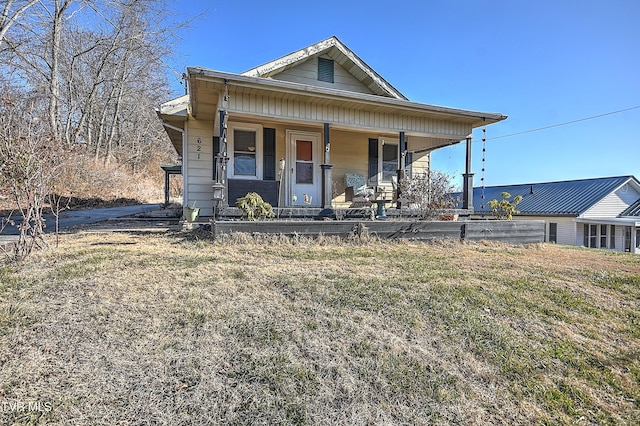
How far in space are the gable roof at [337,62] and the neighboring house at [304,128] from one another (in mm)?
27

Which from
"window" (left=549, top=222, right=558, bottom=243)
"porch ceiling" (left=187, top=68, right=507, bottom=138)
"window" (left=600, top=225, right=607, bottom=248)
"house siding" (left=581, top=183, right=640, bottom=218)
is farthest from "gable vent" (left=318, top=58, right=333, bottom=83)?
"window" (left=600, top=225, right=607, bottom=248)

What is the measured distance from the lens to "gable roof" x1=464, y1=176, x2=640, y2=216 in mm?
21578

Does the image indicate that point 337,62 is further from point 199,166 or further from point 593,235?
point 593,235

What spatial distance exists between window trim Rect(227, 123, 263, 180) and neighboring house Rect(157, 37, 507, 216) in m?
0.03

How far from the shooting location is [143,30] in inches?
608

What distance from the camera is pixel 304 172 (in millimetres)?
Answer: 9203

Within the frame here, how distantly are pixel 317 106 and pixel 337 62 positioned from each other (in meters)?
2.81

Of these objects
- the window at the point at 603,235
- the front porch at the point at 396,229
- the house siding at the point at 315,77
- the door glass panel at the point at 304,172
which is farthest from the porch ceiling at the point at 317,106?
the window at the point at 603,235

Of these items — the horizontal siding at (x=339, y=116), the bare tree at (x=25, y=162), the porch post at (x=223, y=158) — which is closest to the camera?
the bare tree at (x=25, y=162)

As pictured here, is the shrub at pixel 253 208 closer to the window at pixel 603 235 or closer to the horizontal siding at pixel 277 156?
the horizontal siding at pixel 277 156

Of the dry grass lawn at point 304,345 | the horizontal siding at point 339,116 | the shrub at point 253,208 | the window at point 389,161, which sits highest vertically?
the horizontal siding at point 339,116

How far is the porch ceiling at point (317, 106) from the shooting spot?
6371 mm

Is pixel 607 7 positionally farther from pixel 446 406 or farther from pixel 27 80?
pixel 27 80

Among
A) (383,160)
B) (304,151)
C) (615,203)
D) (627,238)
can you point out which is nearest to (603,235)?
(627,238)
